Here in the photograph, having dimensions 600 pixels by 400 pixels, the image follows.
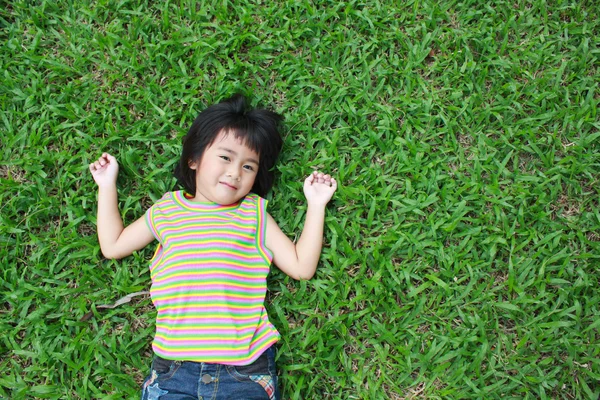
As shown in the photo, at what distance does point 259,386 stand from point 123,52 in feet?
8.09

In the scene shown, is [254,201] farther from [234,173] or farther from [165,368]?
[165,368]

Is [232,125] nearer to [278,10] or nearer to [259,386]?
[278,10]

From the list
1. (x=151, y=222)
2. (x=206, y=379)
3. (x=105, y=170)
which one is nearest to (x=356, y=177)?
(x=151, y=222)

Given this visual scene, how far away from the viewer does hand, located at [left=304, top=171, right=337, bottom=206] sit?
319 centimetres

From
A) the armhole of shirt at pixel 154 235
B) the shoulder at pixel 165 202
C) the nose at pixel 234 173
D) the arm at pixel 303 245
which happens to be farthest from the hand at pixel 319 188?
the armhole of shirt at pixel 154 235

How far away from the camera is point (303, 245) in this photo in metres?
3.10

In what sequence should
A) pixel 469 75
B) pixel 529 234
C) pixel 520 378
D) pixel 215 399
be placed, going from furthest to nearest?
pixel 469 75 → pixel 529 234 → pixel 520 378 → pixel 215 399

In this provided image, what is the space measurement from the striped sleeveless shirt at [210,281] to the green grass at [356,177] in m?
0.22

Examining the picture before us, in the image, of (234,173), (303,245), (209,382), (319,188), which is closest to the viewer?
(209,382)

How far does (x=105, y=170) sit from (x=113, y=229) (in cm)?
41

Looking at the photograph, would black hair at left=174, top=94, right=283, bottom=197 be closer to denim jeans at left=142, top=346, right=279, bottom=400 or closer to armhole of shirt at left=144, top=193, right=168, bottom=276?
armhole of shirt at left=144, top=193, right=168, bottom=276

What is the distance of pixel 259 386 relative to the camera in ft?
9.18

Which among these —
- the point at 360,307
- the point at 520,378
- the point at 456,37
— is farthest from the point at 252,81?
the point at 520,378

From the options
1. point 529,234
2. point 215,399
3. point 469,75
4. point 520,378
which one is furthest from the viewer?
point 469,75
